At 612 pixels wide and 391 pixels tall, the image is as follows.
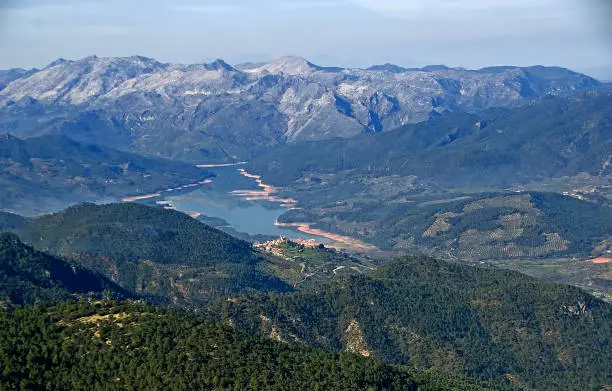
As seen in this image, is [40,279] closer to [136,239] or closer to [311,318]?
[311,318]

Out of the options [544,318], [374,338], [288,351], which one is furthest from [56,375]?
[544,318]

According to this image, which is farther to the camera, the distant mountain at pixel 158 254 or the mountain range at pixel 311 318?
the distant mountain at pixel 158 254

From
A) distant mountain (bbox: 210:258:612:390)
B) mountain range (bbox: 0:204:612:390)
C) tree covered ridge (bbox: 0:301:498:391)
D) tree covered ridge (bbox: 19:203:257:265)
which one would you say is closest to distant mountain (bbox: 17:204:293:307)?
tree covered ridge (bbox: 19:203:257:265)

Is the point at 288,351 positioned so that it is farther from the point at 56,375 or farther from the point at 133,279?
the point at 133,279

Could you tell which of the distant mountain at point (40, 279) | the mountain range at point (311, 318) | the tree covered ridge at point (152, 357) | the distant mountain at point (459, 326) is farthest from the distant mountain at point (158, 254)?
the tree covered ridge at point (152, 357)

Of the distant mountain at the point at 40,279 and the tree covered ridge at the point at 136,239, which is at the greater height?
the distant mountain at the point at 40,279

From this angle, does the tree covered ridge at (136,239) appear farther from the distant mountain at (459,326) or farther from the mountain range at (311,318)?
the distant mountain at (459,326)
